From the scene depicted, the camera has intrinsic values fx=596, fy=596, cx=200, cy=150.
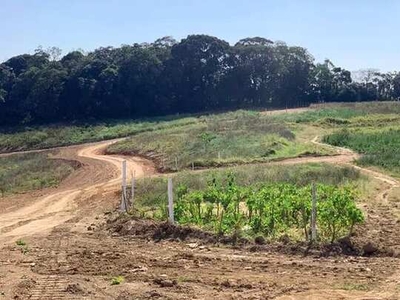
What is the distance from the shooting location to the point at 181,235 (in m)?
15.4

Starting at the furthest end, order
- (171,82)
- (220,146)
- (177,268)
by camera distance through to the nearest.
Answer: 1. (171,82)
2. (220,146)
3. (177,268)

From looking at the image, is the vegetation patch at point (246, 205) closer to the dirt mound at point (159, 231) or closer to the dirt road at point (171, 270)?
the dirt mound at point (159, 231)

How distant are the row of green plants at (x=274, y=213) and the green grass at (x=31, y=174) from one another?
16.6 metres

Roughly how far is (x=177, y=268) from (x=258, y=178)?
11851 millimetres

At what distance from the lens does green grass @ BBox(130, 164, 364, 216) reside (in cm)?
2202

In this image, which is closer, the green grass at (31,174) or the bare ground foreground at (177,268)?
the bare ground foreground at (177,268)

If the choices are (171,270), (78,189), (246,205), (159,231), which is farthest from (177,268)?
(78,189)

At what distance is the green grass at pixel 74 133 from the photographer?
194 feet

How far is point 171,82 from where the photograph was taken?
74938 millimetres

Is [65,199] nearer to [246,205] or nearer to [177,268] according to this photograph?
[246,205]

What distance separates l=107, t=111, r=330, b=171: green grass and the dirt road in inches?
626

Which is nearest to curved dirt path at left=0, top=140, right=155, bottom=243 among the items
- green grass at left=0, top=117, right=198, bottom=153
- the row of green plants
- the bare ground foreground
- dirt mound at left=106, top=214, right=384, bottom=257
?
the bare ground foreground

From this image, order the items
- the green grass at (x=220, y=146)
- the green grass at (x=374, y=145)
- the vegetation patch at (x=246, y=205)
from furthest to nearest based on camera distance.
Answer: the green grass at (x=220, y=146)
the green grass at (x=374, y=145)
the vegetation patch at (x=246, y=205)

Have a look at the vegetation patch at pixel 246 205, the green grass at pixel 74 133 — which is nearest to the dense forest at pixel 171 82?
the green grass at pixel 74 133
